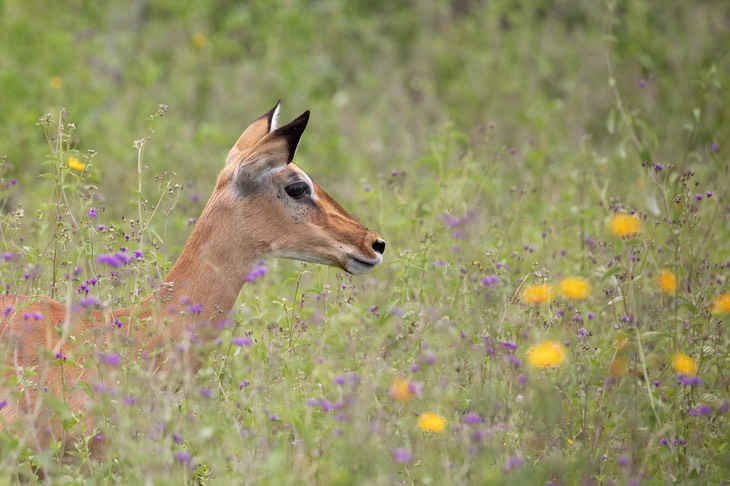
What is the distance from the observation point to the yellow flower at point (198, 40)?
11.4 meters

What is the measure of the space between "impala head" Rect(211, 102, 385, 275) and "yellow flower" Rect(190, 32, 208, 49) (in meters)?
6.56

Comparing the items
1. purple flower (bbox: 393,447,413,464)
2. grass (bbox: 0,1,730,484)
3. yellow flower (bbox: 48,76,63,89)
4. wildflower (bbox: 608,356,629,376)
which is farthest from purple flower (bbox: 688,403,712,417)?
yellow flower (bbox: 48,76,63,89)

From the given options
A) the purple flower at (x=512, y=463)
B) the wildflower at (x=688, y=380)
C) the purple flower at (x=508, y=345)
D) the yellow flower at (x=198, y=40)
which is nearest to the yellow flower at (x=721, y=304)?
the wildflower at (x=688, y=380)

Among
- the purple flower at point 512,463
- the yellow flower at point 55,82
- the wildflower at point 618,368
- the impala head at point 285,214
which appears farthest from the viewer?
the yellow flower at point 55,82

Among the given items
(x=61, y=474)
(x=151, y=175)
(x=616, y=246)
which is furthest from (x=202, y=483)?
(x=151, y=175)

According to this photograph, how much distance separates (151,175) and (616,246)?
386cm

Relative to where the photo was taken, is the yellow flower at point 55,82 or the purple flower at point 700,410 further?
the yellow flower at point 55,82

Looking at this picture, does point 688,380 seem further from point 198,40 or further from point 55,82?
point 198,40

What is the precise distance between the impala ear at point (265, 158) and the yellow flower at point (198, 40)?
22.1 feet

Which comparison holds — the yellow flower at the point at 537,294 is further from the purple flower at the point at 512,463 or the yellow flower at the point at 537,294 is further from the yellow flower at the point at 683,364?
the purple flower at the point at 512,463

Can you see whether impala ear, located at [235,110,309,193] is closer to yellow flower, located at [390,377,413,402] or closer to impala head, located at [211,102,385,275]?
impala head, located at [211,102,385,275]

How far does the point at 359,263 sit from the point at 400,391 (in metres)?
1.44

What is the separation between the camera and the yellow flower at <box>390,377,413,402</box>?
12.1 ft

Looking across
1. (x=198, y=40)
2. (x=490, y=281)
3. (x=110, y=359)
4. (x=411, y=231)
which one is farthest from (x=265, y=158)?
(x=198, y=40)
